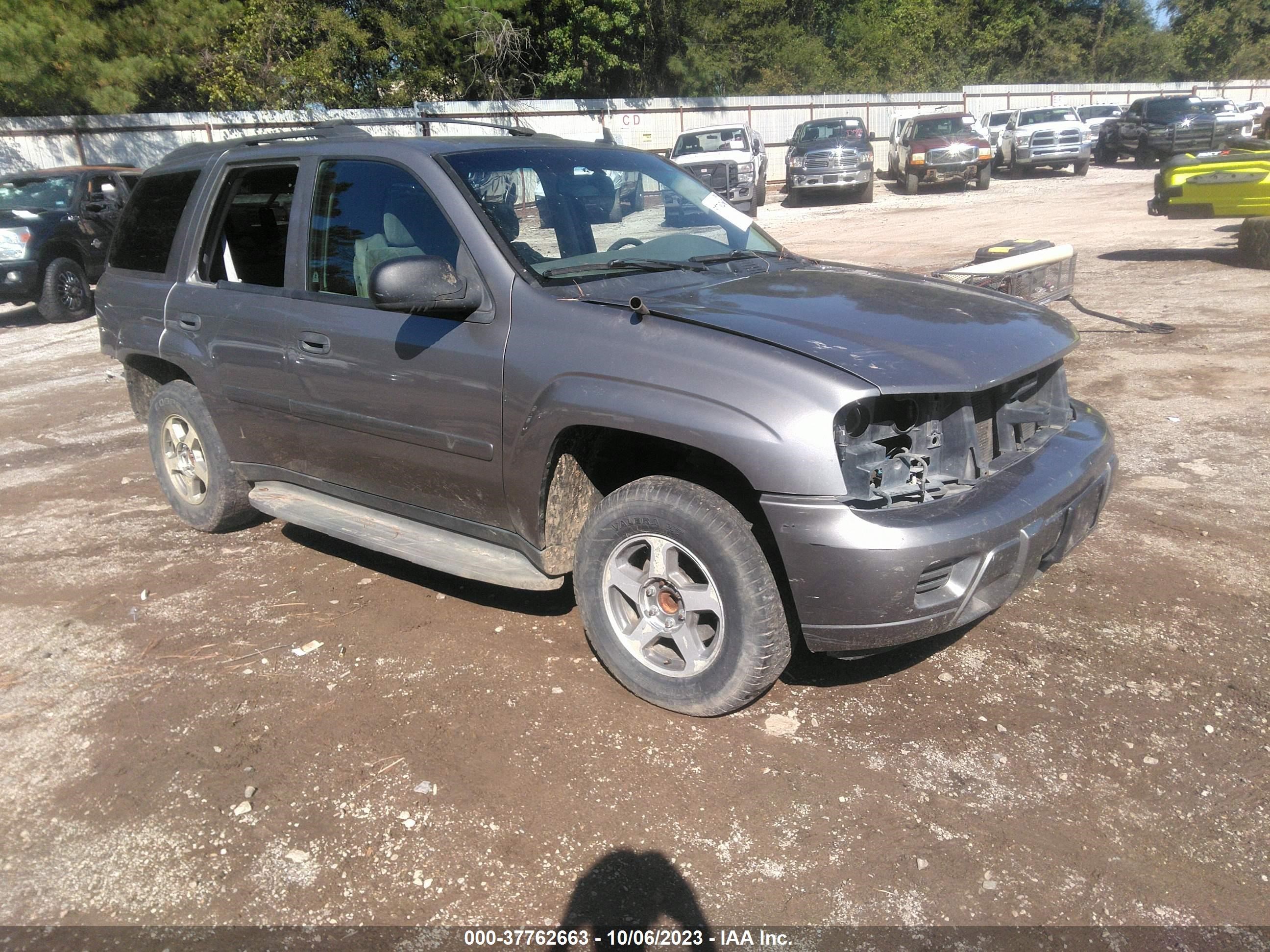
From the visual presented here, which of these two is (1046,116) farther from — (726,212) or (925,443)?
(925,443)

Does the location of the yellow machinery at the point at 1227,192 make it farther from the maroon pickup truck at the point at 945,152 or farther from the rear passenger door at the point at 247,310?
the maroon pickup truck at the point at 945,152

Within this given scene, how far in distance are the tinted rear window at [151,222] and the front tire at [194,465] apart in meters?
0.65

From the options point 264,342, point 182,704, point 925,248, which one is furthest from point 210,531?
point 925,248

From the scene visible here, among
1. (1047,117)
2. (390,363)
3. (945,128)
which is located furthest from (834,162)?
(390,363)

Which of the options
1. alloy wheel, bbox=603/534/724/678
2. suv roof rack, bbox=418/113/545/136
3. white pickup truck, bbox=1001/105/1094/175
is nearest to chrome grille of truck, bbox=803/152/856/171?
white pickup truck, bbox=1001/105/1094/175

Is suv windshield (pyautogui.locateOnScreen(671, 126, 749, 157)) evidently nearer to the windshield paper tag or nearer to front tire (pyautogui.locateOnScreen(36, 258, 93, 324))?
front tire (pyautogui.locateOnScreen(36, 258, 93, 324))

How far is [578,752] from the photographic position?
3.27 metres

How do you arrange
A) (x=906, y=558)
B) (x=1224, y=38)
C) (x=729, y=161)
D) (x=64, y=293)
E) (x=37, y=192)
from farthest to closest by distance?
1. (x=1224, y=38)
2. (x=729, y=161)
3. (x=37, y=192)
4. (x=64, y=293)
5. (x=906, y=558)

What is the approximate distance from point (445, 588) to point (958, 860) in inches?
103

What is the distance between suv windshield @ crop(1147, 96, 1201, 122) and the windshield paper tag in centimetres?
2740

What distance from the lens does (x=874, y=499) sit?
295 cm

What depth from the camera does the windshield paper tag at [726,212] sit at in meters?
4.48

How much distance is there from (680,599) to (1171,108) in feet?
97.1

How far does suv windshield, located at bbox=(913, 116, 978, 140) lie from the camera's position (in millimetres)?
24625
